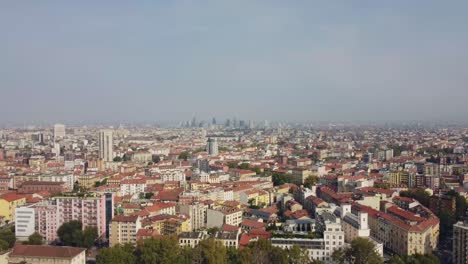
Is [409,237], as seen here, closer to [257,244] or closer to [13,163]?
[257,244]

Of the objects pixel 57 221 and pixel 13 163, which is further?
pixel 13 163

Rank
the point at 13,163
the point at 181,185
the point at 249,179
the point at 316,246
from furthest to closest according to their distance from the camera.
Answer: the point at 13,163
the point at 249,179
the point at 181,185
the point at 316,246

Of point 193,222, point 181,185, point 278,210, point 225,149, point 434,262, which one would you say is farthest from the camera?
point 225,149

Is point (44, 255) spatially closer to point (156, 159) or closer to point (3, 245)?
point (3, 245)

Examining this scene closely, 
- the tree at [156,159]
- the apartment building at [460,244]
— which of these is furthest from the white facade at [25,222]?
the tree at [156,159]

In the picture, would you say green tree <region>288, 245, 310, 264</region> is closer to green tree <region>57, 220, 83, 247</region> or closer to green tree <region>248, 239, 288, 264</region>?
green tree <region>248, 239, 288, 264</region>

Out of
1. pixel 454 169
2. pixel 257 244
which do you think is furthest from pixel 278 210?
pixel 454 169

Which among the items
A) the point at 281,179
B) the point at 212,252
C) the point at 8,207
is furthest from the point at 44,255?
the point at 281,179
